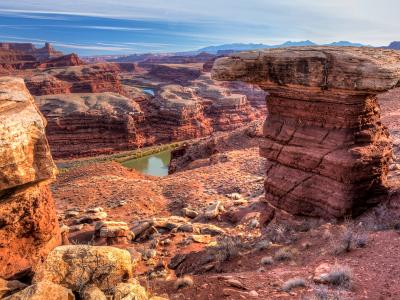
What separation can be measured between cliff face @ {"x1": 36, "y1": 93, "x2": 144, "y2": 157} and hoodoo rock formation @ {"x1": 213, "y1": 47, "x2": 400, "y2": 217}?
4106 centimetres

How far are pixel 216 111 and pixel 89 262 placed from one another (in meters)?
58.8

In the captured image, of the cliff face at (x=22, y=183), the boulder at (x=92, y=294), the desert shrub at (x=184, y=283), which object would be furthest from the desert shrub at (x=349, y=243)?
the cliff face at (x=22, y=183)

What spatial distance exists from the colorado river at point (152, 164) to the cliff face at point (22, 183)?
32835 mm

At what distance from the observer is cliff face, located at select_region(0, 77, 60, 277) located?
505 centimetres

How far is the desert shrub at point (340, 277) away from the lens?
5332mm

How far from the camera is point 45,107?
5269 cm

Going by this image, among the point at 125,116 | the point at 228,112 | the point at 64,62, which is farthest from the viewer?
the point at 64,62

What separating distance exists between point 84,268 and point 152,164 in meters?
39.2

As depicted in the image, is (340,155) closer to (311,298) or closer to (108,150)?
(311,298)

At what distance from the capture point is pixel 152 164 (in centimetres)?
4403

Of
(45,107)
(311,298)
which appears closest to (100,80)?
(45,107)

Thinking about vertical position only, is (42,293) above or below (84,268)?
above

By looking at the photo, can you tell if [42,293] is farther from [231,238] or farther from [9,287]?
[231,238]

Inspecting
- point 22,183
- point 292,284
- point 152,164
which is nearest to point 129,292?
point 22,183
